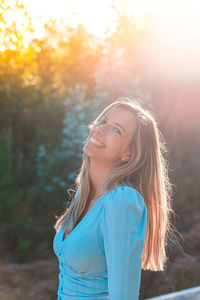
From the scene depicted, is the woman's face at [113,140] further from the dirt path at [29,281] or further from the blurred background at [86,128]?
the dirt path at [29,281]

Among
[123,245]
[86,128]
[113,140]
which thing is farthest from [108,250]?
[86,128]

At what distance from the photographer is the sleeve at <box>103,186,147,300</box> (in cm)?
150

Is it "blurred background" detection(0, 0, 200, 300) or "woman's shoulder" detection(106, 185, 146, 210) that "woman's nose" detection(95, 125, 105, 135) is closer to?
"woman's shoulder" detection(106, 185, 146, 210)

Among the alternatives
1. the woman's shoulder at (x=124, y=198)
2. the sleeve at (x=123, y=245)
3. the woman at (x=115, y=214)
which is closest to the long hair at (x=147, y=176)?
the woman at (x=115, y=214)

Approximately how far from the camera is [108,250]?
5.05ft

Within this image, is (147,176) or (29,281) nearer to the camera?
(147,176)

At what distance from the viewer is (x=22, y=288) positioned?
A: 4.73m

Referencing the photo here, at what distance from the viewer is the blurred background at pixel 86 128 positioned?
17.4 feet

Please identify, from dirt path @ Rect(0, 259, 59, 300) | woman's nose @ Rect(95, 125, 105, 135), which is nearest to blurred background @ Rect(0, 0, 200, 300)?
dirt path @ Rect(0, 259, 59, 300)

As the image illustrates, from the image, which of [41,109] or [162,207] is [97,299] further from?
[41,109]

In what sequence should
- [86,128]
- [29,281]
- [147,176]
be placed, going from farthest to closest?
[86,128]
[29,281]
[147,176]

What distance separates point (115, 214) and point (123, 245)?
0.42 ft

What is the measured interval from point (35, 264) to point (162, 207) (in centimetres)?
402

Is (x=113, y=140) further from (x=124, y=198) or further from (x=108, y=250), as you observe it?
(x=108, y=250)
